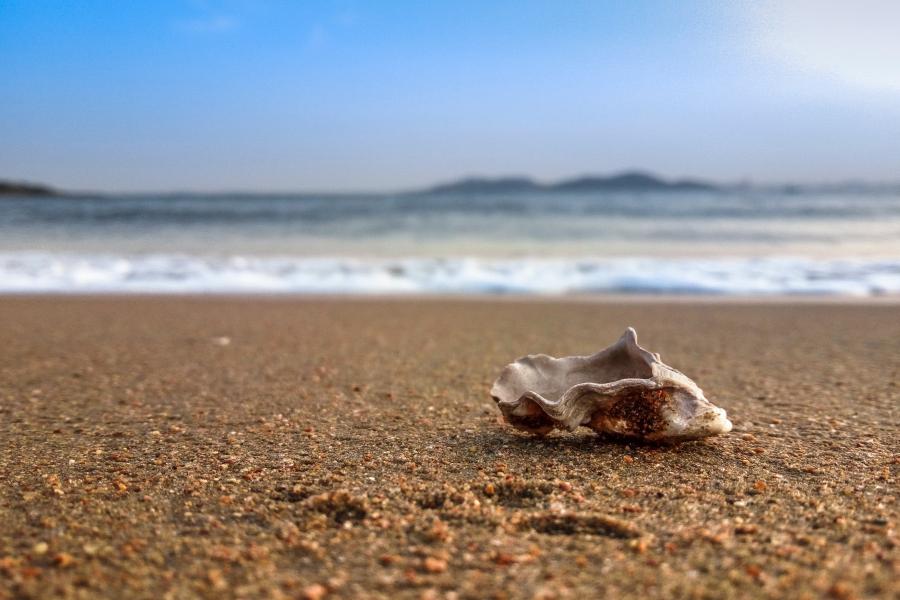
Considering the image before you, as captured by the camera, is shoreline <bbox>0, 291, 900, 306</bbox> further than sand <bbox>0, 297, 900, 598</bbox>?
Yes

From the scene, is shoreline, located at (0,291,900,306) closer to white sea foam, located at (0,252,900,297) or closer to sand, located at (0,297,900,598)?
white sea foam, located at (0,252,900,297)

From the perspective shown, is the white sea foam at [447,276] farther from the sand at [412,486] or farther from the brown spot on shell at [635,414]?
the brown spot on shell at [635,414]

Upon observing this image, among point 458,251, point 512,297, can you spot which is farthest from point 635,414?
point 458,251

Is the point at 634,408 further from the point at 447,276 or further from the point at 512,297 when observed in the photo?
the point at 447,276

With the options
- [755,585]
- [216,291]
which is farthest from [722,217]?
[755,585]

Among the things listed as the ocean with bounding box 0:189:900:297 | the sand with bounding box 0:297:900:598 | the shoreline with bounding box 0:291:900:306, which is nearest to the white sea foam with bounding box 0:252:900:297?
the ocean with bounding box 0:189:900:297

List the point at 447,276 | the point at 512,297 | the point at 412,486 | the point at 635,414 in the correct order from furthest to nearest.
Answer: the point at 447,276 → the point at 512,297 → the point at 635,414 → the point at 412,486
